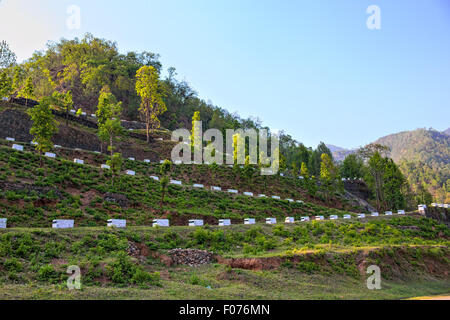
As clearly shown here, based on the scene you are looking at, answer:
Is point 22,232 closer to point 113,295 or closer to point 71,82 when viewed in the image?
point 113,295

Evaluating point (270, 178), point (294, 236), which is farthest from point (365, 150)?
point (294, 236)

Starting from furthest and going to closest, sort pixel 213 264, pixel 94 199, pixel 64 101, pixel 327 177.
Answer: pixel 327 177 < pixel 64 101 < pixel 94 199 < pixel 213 264

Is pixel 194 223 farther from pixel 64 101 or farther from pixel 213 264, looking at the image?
pixel 64 101

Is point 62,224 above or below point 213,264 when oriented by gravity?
above

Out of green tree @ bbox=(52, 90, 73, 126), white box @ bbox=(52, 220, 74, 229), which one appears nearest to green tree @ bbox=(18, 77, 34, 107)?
green tree @ bbox=(52, 90, 73, 126)

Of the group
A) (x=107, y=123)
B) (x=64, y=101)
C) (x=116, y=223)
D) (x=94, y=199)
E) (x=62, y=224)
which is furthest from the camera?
(x=64, y=101)

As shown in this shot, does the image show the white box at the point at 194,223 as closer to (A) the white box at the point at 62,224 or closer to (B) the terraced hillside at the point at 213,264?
(B) the terraced hillside at the point at 213,264

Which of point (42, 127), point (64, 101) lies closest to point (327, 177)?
point (42, 127)

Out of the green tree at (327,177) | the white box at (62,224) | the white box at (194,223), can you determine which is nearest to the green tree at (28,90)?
the white box at (62,224)

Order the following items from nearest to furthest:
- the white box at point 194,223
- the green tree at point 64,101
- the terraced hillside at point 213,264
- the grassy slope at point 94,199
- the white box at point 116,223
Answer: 1. the terraced hillside at point 213,264
2. the white box at point 116,223
3. the grassy slope at point 94,199
4. the white box at point 194,223
5. the green tree at point 64,101

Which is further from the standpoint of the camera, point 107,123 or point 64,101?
point 64,101

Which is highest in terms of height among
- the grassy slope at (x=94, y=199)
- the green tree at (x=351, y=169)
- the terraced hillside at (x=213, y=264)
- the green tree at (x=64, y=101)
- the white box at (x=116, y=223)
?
the green tree at (x=64, y=101)

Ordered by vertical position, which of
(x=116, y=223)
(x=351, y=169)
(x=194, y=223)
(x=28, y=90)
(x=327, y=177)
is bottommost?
(x=194, y=223)
